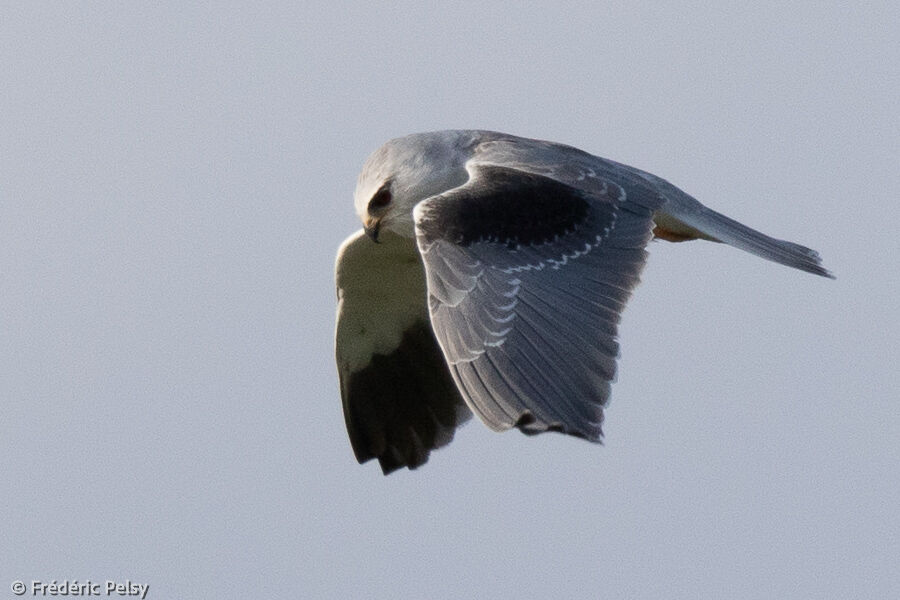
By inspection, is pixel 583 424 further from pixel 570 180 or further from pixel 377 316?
pixel 377 316

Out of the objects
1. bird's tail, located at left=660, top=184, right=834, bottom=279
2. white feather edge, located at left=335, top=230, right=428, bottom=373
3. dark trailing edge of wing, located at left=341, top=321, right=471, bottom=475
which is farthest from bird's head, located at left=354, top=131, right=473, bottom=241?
bird's tail, located at left=660, top=184, right=834, bottom=279

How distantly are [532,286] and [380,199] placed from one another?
1677 millimetres

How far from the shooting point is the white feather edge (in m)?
10.7

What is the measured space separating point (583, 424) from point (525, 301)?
42.3 inches

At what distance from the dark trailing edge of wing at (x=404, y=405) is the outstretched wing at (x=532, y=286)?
→ 5.69 feet

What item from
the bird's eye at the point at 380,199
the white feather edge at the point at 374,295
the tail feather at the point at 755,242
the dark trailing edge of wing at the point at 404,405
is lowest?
the dark trailing edge of wing at the point at 404,405

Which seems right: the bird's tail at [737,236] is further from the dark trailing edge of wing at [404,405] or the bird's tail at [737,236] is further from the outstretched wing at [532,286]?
the dark trailing edge of wing at [404,405]

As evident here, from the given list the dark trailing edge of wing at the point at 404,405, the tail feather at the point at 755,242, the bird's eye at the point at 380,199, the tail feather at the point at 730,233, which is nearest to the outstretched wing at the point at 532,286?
the tail feather at the point at 730,233

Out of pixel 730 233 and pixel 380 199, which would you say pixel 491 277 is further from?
pixel 730 233

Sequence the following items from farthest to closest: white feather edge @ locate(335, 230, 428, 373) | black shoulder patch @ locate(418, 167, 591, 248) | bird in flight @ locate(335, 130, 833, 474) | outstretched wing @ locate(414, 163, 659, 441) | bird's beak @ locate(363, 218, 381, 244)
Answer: white feather edge @ locate(335, 230, 428, 373), bird's beak @ locate(363, 218, 381, 244), black shoulder patch @ locate(418, 167, 591, 248), bird in flight @ locate(335, 130, 833, 474), outstretched wing @ locate(414, 163, 659, 441)

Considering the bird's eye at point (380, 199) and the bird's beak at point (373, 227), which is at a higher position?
the bird's eye at point (380, 199)

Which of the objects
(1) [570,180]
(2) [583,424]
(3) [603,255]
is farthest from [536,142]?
(2) [583,424]

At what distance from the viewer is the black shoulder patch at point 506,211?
9078mm

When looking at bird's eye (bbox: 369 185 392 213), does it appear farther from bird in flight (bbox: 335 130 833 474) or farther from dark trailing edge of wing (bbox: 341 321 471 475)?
dark trailing edge of wing (bbox: 341 321 471 475)
